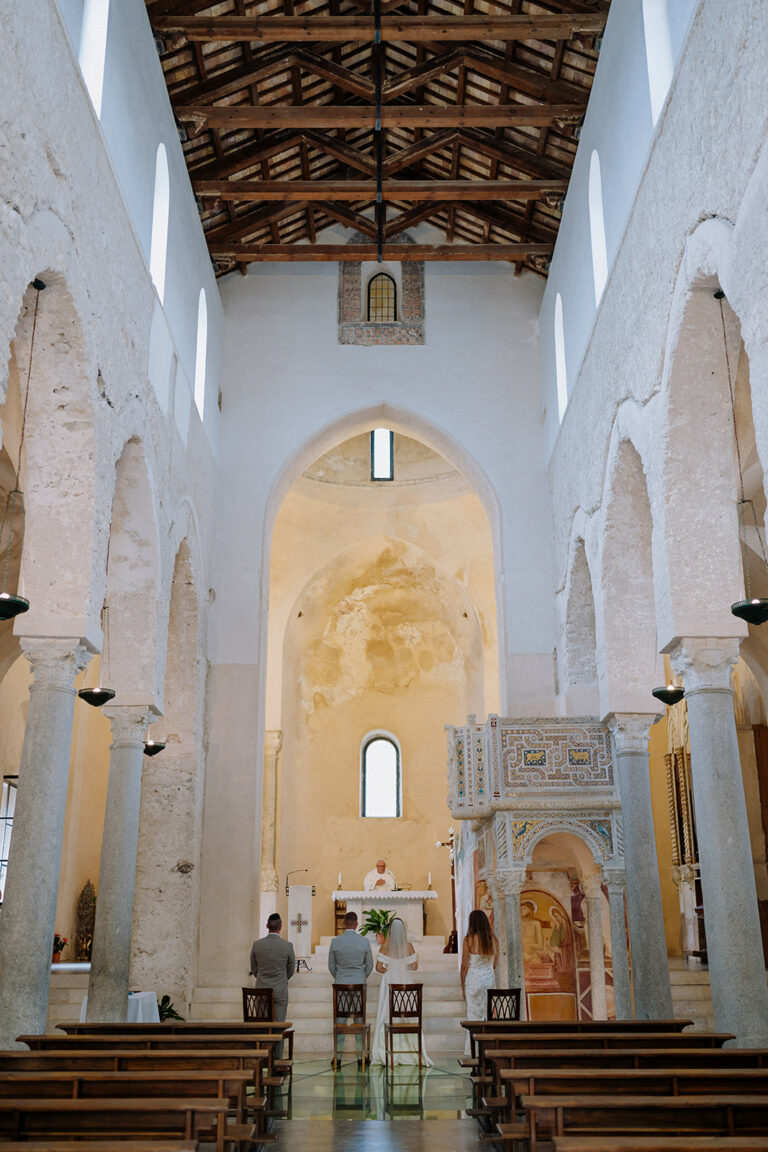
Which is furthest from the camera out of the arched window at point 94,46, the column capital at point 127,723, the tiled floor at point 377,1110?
the column capital at point 127,723

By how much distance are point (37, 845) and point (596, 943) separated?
8.04 m

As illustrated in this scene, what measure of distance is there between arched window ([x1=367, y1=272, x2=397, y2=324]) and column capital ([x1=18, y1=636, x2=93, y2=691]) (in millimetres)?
10914

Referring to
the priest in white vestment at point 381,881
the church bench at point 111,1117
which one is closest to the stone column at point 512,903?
the church bench at point 111,1117

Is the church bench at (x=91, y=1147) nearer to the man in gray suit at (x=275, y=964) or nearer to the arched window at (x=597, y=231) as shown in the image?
the man in gray suit at (x=275, y=964)

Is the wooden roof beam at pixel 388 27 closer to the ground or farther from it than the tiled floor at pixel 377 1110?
farther from it

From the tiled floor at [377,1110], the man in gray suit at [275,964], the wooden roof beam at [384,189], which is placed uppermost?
the wooden roof beam at [384,189]

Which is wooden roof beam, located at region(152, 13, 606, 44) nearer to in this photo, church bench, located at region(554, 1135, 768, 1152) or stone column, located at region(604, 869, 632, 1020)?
stone column, located at region(604, 869, 632, 1020)

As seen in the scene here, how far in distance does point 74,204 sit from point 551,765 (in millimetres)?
8313

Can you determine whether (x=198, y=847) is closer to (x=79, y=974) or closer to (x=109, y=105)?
A: (x=79, y=974)

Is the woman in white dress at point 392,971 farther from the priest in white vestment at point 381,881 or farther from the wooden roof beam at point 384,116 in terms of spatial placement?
the wooden roof beam at point 384,116

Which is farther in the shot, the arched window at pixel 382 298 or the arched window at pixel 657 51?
the arched window at pixel 382 298

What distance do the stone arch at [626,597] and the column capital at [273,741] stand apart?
11.6m

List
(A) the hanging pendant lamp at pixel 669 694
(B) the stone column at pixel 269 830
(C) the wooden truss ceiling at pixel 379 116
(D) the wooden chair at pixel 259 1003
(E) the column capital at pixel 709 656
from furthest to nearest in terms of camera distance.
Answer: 1. (B) the stone column at pixel 269 830
2. (C) the wooden truss ceiling at pixel 379 116
3. (A) the hanging pendant lamp at pixel 669 694
4. (D) the wooden chair at pixel 259 1003
5. (E) the column capital at pixel 709 656

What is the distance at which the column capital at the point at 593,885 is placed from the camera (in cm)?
1477
